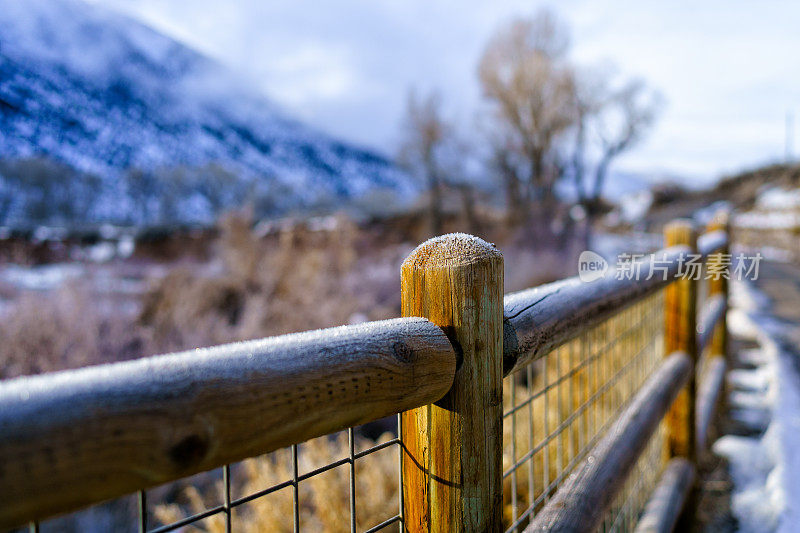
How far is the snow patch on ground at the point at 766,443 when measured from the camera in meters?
2.35

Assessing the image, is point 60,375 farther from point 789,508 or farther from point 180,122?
point 180,122

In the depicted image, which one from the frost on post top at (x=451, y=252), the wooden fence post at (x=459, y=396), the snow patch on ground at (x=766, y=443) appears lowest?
the snow patch on ground at (x=766, y=443)

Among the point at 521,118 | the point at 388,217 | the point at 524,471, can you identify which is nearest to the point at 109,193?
the point at 388,217

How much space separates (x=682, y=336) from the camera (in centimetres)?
240

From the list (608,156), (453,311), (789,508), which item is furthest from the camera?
(608,156)

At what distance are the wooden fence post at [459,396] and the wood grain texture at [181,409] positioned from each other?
0.11 m

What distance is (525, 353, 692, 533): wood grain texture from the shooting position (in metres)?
1.03

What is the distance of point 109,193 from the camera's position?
16.7 meters

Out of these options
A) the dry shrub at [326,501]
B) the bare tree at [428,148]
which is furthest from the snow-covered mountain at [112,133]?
the dry shrub at [326,501]

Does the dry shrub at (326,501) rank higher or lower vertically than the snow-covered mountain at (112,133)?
lower

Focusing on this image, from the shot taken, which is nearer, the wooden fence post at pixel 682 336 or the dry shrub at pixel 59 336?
the wooden fence post at pixel 682 336

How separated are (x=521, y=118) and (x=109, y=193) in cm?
1375

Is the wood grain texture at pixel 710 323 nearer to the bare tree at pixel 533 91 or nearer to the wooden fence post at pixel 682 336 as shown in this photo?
the wooden fence post at pixel 682 336

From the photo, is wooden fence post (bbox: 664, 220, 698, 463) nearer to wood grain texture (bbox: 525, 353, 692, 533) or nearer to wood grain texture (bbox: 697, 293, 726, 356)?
wood grain texture (bbox: 697, 293, 726, 356)
